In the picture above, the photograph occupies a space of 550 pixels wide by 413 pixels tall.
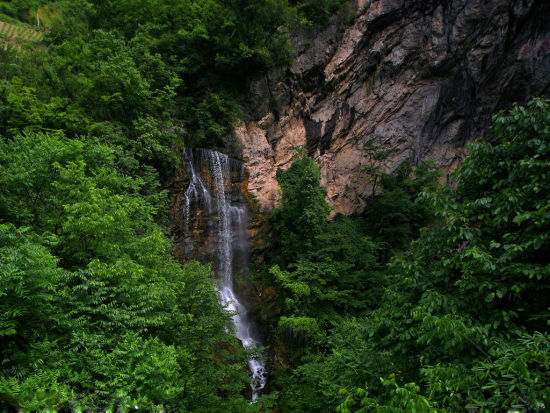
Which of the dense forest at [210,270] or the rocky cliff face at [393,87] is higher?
the rocky cliff face at [393,87]

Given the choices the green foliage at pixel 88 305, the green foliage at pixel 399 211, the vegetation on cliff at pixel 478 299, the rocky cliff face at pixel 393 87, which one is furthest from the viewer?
the rocky cliff face at pixel 393 87

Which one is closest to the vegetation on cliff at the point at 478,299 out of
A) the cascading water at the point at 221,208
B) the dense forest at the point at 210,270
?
the dense forest at the point at 210,270

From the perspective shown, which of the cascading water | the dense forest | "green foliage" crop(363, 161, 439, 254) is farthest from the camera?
"green foliage" crop(363, 161, 439, 254)

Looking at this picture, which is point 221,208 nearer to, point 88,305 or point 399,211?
point 399,211

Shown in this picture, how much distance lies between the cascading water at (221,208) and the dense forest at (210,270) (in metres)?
1.24

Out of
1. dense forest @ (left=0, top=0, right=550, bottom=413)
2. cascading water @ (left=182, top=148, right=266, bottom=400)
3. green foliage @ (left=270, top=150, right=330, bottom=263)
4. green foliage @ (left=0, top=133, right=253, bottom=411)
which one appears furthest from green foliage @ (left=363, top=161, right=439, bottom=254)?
green foliage @ (left=0, top=133, right=253, bottom=411)

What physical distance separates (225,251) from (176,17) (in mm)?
19311

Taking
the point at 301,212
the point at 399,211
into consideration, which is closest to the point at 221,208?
the point at 301,212

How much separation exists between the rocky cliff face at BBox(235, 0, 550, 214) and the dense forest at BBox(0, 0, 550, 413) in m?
A: 1.92

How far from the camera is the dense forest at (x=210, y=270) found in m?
3.42

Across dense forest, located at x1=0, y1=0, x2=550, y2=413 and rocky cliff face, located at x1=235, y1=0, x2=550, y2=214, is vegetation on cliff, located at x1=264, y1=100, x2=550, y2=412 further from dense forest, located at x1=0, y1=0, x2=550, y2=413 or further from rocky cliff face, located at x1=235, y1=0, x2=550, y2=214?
rocky cliff face, located at x1=235, y1=0, x2=550, y2=214

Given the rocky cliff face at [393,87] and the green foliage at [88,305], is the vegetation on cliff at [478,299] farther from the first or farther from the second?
the rocky cliff face at [393,87]

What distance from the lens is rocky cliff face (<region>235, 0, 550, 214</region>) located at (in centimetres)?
1880

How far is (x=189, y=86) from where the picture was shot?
67.5ft
